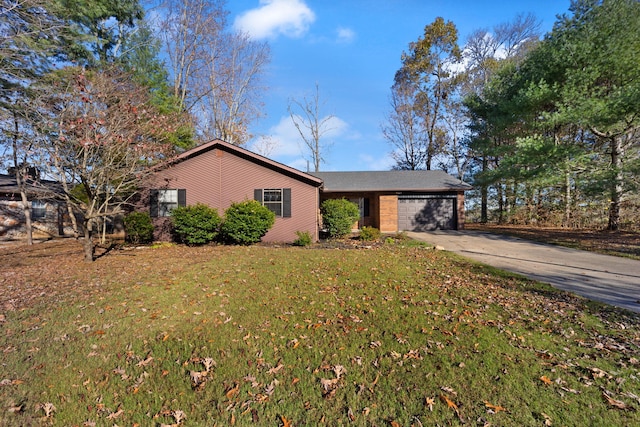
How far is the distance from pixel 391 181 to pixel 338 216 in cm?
656

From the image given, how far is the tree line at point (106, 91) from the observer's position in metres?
7.75

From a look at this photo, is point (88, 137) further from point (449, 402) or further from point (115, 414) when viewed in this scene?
point (449, 402)

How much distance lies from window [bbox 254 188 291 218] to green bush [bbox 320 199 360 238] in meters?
1.75

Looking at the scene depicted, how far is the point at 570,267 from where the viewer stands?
7.38 metres

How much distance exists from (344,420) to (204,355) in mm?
1756

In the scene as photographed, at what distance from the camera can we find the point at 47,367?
2.97 m

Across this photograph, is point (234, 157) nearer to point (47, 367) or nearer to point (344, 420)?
point (47, 367)

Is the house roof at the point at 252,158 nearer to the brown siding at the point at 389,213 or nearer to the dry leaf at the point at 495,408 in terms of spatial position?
the brown siding at the point at 389,213

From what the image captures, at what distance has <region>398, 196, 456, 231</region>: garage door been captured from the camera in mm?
16969

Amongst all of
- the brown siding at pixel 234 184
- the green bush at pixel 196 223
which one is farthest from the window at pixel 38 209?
the green bush at pixel 196 223

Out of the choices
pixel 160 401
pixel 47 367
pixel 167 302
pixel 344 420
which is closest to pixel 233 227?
pixel 167 302

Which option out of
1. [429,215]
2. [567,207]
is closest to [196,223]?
[429,215]

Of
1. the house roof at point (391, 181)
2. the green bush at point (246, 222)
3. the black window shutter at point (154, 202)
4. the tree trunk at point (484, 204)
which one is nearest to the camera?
the green bush at point (246, 222)

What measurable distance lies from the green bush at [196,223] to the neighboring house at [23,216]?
300 inches
